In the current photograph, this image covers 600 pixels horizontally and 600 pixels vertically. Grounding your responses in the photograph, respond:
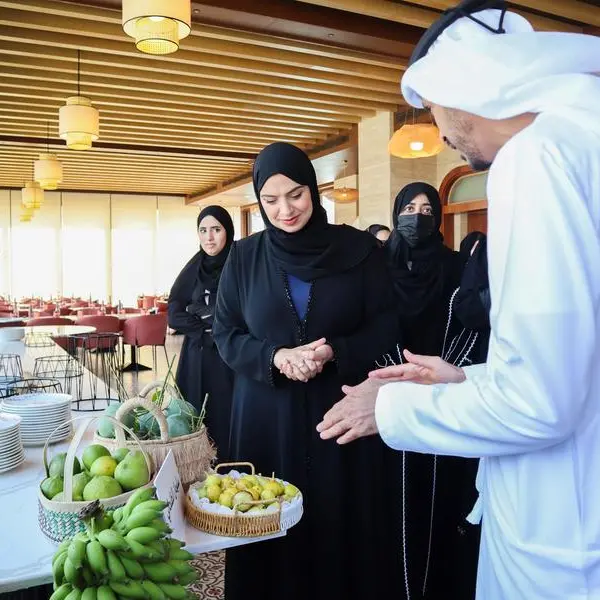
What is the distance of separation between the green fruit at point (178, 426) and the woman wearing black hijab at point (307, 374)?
1.30 feet

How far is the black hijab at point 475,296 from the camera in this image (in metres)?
2.30

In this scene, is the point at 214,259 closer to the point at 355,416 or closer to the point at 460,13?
the point at 355,416

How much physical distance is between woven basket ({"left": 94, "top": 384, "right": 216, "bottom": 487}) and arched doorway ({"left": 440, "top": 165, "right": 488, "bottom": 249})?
720 centimetres

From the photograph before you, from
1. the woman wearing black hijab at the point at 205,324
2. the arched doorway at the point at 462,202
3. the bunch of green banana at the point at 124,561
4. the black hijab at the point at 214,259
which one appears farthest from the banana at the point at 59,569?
the arched doorway at the point at 462,202

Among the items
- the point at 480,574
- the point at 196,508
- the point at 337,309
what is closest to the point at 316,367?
the point at 337,309

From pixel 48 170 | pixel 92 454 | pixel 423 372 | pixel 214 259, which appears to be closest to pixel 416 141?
pixel 214 259

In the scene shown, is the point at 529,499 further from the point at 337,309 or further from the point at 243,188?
the point at 243,188

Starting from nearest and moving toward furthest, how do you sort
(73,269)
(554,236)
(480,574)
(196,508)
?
(554,236) → (480,574) → (196,508) → (73,269)

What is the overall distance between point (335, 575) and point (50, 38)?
5.65 m

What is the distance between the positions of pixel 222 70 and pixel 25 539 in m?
6.19

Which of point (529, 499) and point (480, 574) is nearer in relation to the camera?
point (529, 499)

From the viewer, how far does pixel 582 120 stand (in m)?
0.81

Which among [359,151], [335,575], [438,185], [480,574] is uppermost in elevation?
[359,151]

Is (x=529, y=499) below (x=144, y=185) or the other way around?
below
